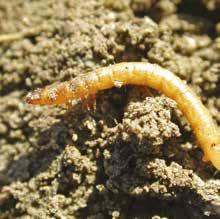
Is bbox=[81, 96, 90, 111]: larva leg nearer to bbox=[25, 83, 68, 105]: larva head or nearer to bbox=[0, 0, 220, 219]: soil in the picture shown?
bbox=[0, 0, 220, 219]: soil

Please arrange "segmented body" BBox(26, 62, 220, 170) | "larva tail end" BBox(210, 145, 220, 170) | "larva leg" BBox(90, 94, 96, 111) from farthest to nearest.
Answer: "larva leg" BBox(90, 94, 96, 111) → "segmented body" BBox(26, 62, 220, 170) → "larva tail end" BBox(210, 145, 220, 170)

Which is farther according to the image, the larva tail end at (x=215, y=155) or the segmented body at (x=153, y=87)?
the segmented body at (x=153, y=87)

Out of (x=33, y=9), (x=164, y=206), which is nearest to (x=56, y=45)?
(x=33, y=9)

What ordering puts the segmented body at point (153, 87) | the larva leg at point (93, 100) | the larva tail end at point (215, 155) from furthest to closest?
the larva leg at point (93, 100), the segmented body at point (153, 87), the larva tail end at point (215, 155)

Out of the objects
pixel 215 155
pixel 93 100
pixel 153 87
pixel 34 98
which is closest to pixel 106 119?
pixel 93 100

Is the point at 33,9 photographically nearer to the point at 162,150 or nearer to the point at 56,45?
the point at 56,45

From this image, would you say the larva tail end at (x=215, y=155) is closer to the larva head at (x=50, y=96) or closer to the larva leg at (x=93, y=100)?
the larva leg at (x=93, y=100)

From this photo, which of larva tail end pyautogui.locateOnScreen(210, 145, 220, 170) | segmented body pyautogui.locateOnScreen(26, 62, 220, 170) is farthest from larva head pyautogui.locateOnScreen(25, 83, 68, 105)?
larva tail end pyautogui.locateOnScreen(210, 145, 220, 170)

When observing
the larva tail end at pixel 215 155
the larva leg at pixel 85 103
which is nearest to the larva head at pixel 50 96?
the larva leg at pixel 85 103
